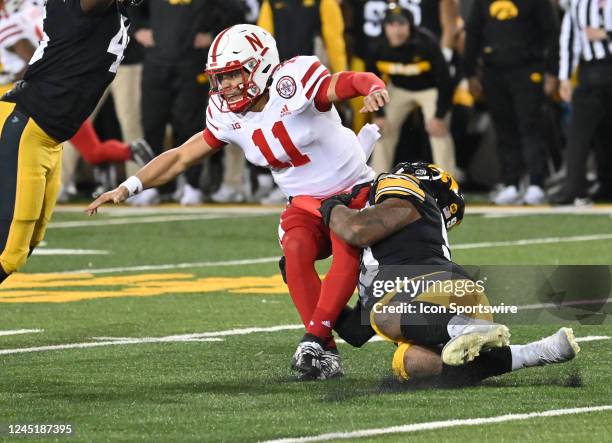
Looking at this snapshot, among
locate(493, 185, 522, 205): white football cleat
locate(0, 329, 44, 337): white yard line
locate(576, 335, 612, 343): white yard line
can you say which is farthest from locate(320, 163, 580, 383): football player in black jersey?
locate(493, 185, 522, 205): white football cleat

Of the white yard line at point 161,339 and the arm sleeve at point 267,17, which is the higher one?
the white yard line at point 161,339

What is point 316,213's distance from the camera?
7164mm

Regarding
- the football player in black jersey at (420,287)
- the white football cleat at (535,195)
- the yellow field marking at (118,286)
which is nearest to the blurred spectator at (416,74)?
the white football cleat at (535,195)

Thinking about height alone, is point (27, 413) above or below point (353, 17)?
above

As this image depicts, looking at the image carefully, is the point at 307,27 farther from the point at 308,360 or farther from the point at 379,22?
the point at 308,360

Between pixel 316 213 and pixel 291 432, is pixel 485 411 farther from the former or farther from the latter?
pixel 316 213

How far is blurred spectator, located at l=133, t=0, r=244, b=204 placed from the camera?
50.7 feet

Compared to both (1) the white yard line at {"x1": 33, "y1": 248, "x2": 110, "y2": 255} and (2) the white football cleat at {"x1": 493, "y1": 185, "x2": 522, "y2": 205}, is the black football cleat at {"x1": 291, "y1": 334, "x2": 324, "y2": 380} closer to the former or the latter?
(1) the white yard line at {"x1": 33, "y1": 248, "x2": 110, "y2": 255}

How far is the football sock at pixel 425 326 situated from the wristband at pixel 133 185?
139 centimetres

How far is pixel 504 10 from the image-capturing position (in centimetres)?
1487

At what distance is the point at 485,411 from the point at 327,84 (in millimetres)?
1793

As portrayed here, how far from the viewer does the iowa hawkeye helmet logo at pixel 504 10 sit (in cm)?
1484

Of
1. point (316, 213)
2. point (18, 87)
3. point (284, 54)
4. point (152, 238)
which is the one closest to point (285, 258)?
point (316, 213)

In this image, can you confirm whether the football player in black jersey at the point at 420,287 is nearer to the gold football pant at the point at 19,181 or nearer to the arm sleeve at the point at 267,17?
the gold football pant at the point at 19,181
